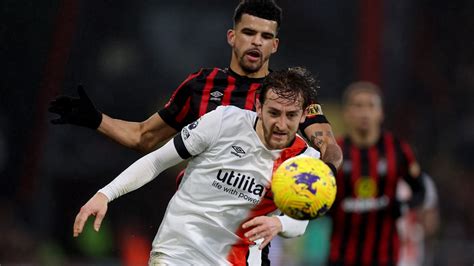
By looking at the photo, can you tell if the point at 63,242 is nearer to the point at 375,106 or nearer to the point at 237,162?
the point at 375,106

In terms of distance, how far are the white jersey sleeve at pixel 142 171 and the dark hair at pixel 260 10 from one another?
3.56 feet

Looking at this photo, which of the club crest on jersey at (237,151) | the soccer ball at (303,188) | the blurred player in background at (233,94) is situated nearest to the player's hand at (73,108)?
the blurred player in background at (233,94)

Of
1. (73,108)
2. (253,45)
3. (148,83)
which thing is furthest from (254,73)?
(148,83)

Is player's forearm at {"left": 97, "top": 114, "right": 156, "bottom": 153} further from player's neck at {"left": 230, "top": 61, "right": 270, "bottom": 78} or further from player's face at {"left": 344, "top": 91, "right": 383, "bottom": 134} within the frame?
player's face at {"left": 344, "top": 91, "right": 383, "bottom": 134}

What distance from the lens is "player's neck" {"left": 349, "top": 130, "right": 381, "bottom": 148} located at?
26.2 ft

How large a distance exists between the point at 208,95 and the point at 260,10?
583 mm

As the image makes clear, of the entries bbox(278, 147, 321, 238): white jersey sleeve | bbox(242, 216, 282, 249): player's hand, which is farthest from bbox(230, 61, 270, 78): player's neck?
bbox(242, 216, 282, 249): player's hand

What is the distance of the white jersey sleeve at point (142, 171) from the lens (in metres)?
4.88

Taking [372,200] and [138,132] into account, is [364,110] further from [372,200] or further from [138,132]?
[138,132]

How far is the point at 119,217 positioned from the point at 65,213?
2.18ft

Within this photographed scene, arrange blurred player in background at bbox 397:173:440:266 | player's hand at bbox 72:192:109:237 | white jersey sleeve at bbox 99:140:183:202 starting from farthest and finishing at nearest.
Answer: blurred player in background at bbox 397:173:440:266 < white jersey sleeve at bbox 99:140:183:202 < player's hand at bbox 72:192:109:237

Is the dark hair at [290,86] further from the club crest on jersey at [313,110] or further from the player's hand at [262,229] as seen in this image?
the player's hand at [262,229]

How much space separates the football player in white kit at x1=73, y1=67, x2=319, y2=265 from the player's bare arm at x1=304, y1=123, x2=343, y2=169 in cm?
24

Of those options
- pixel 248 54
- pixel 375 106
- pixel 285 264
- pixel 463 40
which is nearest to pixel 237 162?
pixel 248 54
